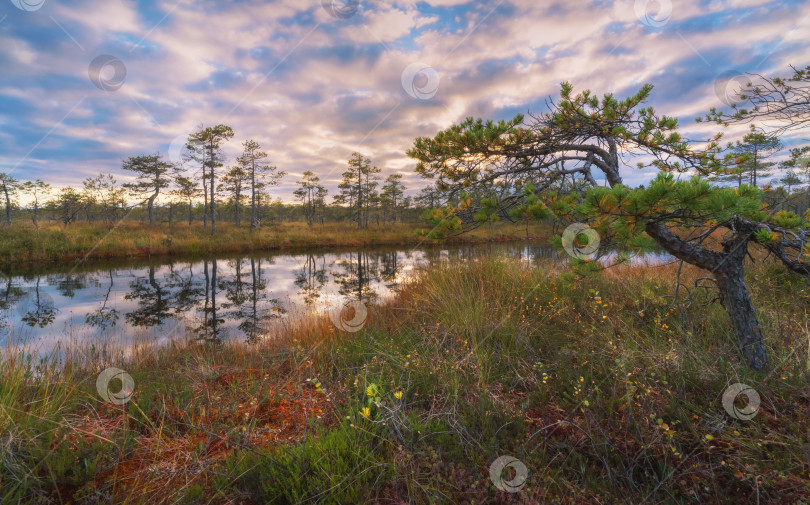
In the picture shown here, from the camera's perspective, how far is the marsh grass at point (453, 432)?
1.68 meters

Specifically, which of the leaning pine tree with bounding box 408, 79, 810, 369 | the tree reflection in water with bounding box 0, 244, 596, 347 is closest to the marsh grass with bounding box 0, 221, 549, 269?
the tree reflection in water with bounding box 0, 244, 596, 347

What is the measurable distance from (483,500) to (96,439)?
284cm

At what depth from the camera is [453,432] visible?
2121 mm

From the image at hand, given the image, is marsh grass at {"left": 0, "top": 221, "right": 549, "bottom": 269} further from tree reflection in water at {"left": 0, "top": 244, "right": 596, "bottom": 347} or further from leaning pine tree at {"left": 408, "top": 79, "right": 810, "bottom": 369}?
leaning pine tree at {"left": 408, "top": 79, "right": 810, "bottom": 369}

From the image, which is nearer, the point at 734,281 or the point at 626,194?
the point at 626,194

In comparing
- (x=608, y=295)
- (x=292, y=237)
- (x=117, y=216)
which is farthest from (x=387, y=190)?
(x=608, y=295)

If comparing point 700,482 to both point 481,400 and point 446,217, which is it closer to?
point 481,400

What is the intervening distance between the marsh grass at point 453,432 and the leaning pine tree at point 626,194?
2.56ft

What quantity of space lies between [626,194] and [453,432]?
6.36 ft

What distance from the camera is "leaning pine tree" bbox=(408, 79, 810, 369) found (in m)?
1.74

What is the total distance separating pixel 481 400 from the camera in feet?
7.90

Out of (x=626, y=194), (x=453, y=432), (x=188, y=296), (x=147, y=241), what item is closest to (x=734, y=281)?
(x=626, y=194)

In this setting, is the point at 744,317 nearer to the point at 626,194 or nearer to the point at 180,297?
the point at 626,194

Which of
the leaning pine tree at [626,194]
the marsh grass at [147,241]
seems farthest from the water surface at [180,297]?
the marsh grass at [147,241]
